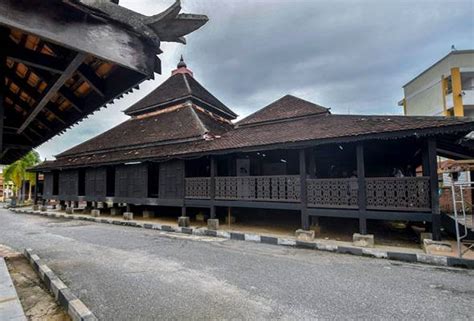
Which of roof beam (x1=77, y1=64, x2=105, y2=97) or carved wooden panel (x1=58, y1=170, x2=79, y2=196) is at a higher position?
roof beam (x1=77, y1=64, x2=105, y2=97)

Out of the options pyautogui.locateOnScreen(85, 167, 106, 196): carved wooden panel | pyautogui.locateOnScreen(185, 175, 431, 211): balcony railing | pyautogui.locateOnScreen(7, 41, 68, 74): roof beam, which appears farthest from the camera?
pyautogui.locateOnScreen(85, 167, 106, 196): carved wooden panel

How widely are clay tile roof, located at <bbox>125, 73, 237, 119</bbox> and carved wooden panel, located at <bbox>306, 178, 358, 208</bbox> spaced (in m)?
11.5

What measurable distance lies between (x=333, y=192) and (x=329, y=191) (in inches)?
5.1

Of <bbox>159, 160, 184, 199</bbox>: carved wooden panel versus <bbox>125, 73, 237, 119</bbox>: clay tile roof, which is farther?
<bbox>125, 73, 237, 119</bbox>: clay tile roof

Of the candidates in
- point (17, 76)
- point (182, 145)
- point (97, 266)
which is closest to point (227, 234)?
point (97, 266)

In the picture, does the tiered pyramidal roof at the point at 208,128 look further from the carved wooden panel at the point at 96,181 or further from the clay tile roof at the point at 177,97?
the carved wooden panel at the point at 96,181

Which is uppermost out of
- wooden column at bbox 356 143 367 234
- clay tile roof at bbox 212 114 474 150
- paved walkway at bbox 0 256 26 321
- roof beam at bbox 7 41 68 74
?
clay tile roof at bbox 212 114 474 150

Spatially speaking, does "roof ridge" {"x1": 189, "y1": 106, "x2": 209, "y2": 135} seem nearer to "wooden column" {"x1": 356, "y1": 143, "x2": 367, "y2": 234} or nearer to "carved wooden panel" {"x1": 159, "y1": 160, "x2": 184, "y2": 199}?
"carved wooden panel" {"x1": 159, "y1": 160, "x2": 184, "y2": 199}

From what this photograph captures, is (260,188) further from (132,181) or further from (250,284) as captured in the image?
(132,181)

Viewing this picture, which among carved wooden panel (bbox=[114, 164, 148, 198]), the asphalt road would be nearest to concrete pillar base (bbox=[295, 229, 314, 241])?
the asphalt road

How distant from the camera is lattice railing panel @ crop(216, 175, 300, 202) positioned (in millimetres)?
9098

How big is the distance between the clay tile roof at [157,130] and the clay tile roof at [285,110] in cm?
250

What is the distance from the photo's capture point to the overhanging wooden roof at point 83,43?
1624mm

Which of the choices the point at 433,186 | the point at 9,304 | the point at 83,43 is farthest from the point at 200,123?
the point at 83,43
